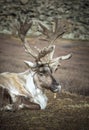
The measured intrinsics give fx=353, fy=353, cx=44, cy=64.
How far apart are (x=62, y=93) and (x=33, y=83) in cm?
34

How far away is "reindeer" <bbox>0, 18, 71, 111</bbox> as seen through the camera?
3.89 metres

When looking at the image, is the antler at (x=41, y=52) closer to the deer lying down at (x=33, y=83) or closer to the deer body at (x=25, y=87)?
the deer lying down at (x=33, y=83)

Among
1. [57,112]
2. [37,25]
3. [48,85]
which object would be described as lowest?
[57,112]

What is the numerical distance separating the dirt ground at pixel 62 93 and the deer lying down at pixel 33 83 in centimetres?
7

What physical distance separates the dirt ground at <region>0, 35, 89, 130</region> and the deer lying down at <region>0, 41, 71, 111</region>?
65 millimetres

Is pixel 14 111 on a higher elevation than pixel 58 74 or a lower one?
lower

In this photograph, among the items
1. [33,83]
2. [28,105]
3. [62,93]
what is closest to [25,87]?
[33,83]

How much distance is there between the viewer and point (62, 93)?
13.0ft

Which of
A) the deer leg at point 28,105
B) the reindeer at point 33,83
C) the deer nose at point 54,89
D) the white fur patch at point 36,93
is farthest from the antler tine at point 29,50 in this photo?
the deer leg at point 28,105

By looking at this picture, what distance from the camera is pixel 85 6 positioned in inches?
163

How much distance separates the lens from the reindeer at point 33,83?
12.8 feet

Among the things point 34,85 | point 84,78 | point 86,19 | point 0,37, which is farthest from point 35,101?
point 86,19

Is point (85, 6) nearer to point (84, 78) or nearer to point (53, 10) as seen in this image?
point (53, 10)

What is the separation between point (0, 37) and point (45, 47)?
0.56 m
